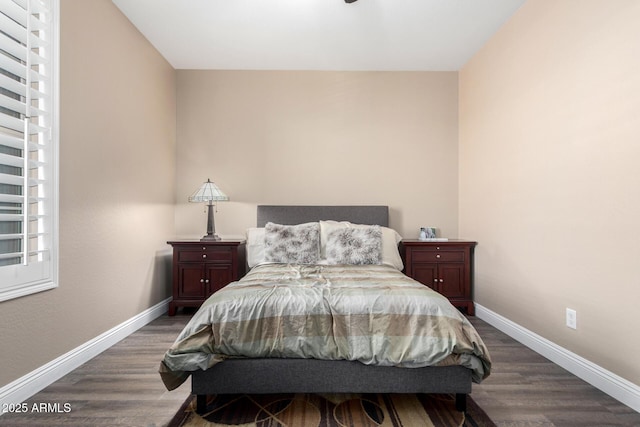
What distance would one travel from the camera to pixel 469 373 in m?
1.73

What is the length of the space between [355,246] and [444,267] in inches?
43.8

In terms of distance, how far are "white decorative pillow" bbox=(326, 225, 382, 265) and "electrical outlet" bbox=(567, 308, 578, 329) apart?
60.1 inches

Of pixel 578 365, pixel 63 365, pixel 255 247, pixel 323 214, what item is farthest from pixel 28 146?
pixel 578 365

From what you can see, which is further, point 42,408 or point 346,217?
point 346,217

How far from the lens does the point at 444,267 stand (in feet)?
11.8

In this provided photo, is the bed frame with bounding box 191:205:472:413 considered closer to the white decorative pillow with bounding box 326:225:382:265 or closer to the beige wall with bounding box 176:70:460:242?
the white decorative pillow with bounding box 326:225:382:265

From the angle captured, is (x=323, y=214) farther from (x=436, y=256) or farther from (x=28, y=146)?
(x=28, y=146)

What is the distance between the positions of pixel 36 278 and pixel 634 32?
385 cm

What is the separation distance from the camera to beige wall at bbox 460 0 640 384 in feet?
6.26

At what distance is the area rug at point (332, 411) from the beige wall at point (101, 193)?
3.63 feet

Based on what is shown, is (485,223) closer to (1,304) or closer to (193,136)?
(193,136)

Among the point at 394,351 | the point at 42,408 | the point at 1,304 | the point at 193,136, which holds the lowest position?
the point at 42,408

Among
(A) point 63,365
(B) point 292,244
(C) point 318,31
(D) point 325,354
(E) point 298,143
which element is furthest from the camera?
(E) point 298,143

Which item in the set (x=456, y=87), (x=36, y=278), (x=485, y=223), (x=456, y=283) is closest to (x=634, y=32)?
(x=485, y=223)
